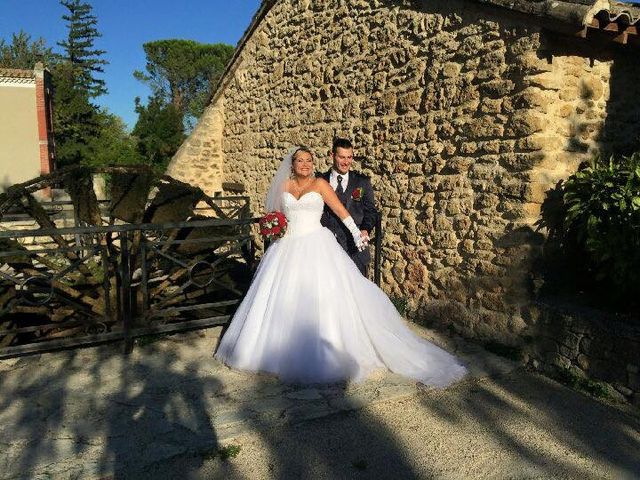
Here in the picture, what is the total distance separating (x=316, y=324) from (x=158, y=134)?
1788 cm

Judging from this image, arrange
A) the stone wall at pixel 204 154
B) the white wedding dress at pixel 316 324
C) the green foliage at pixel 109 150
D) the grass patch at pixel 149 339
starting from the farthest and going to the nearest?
1. the green foliage at pixel 109 150
2. the stone wall at pixel 204 154
3. the grass patch at pixel 149 339
4. the white wedding dress at pixel 316 324

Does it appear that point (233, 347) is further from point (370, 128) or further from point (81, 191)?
point (370, 128)

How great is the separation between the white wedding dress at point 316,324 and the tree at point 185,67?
3692 centimetres

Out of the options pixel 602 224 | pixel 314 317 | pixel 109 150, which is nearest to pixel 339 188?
pixel 314 317

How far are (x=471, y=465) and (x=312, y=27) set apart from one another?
254 inches

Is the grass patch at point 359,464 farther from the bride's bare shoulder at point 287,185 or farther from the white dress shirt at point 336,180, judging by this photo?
the white dress shirt at point 336,180

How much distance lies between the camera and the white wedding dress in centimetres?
369

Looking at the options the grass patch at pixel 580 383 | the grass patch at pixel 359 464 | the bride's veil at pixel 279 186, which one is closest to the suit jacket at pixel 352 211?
the bride's veil at pixel 279 186

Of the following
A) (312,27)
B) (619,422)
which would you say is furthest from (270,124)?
(619,422)

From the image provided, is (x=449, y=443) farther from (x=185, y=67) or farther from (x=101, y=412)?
(x=185, y=67)

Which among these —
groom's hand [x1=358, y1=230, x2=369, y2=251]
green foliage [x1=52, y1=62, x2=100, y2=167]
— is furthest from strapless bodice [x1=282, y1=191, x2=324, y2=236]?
green foliage [x1=52, y1=62, x2=100, y2=167]

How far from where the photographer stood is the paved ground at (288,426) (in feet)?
8.91

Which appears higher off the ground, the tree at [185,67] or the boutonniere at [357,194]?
the tree at [185,67]

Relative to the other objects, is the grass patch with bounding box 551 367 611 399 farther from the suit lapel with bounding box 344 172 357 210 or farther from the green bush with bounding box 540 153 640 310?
the suit lapel with bounding box 344 172 357 210
